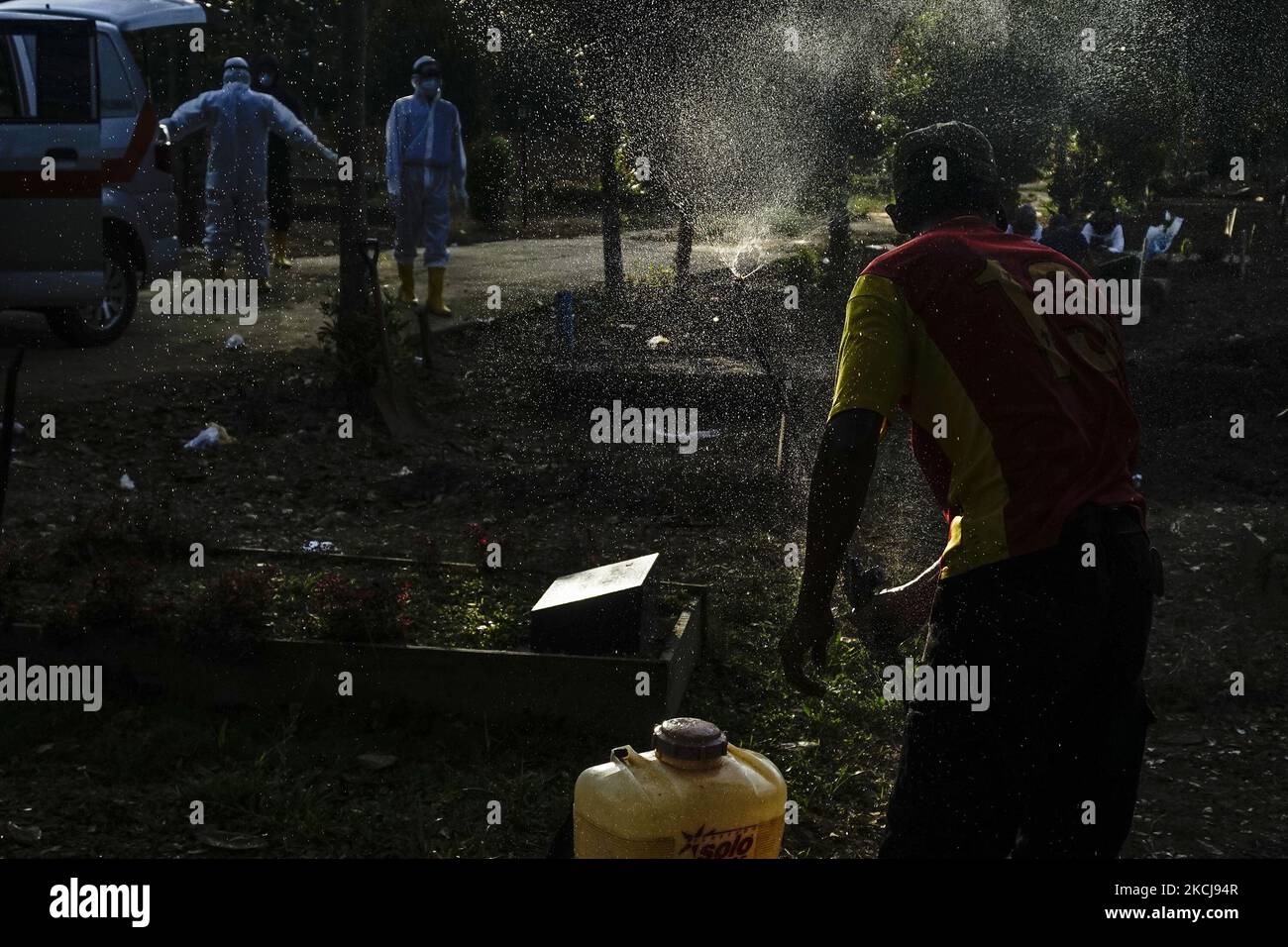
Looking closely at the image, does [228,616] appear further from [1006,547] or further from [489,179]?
[489,179]

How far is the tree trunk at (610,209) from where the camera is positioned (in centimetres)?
1387

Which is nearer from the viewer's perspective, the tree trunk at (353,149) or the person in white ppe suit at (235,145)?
the tree trunk at (353,149)

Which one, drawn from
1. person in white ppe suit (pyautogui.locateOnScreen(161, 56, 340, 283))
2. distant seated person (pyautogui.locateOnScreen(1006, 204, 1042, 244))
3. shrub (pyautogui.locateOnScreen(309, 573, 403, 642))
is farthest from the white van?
distant seated person (pyautogui.locateOnScreen(1006, 204, 1042, 244))

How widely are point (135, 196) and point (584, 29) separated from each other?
4.24 meters

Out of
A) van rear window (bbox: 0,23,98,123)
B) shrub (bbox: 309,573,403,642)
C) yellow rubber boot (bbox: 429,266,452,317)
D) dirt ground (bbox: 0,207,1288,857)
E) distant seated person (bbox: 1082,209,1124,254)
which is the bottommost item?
dirt ground (bbox: 0,207,1288,857)

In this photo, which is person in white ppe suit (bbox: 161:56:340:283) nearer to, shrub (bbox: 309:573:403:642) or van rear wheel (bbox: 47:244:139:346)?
van rear wheel (bbox: 47:244:139:346)

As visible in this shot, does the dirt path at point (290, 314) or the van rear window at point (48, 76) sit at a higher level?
the van rear window at point (48, 76)

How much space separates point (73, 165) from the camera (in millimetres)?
9867

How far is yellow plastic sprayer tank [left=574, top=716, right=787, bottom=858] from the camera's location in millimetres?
3189

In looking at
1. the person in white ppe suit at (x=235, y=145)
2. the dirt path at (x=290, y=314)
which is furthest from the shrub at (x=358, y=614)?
the person in white ppe suit at (x=235, y=145)

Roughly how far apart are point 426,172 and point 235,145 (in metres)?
1.61

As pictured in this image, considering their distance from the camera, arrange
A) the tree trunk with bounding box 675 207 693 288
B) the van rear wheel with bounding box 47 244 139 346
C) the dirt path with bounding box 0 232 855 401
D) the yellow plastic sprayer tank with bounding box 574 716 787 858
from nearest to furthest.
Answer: the yellow plastic sprayer tank with bounding box 574 716 787 858 < the dirt path with bounding box 0 232 855 401 < the van rear wheel with bounding box 47 244 139 346 < the tree trunk with bounding box 675 207 693 288

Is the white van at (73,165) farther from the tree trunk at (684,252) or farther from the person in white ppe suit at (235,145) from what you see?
the tree trunk at (684,252)

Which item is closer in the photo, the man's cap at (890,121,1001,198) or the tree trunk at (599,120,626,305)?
the man's cap at (890,121,1001,198)
